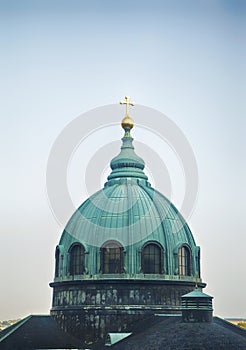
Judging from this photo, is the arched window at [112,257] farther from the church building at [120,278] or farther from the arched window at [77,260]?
the arched window at [77,260]

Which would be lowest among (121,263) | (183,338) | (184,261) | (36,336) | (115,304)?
(183,338)

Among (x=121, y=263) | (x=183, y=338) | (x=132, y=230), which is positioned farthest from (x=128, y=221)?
(x=183, y=338)

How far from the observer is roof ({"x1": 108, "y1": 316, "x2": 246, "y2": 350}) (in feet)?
125

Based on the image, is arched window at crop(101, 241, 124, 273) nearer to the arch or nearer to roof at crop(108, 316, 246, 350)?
the arch

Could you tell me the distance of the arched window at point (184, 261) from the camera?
48531 millimetres

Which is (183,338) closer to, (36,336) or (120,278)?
(120,278)

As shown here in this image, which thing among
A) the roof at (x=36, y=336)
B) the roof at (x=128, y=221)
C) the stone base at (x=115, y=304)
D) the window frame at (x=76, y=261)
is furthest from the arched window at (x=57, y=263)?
the roof at (x=36, y=336)

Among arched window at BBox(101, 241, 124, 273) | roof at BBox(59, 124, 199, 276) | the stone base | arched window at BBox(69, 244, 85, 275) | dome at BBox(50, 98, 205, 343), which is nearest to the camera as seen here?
the stone base

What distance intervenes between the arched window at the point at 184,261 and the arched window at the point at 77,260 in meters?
8.10

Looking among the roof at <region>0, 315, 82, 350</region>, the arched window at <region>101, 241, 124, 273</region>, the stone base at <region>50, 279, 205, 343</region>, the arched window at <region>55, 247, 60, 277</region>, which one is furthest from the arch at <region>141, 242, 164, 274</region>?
the arched window at <region>55, 247, 60, 277</region>

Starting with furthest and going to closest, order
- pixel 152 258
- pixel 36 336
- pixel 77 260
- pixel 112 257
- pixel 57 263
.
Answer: pixel 57 263
pixel 77 260
pixel 152 258
pixel 112 257
pixel 36 336

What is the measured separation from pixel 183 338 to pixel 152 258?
9.80 meters

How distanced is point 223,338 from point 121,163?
66.9 ft

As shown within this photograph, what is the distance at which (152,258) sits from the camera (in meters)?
47.3
